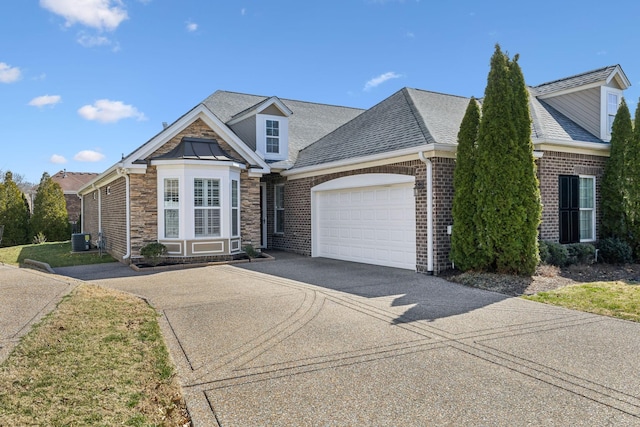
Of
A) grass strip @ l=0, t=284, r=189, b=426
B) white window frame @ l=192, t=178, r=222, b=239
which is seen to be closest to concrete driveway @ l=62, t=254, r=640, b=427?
grass strip @ l=0, t=284, r=189, b=426

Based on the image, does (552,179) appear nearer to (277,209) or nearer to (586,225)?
(586,225)

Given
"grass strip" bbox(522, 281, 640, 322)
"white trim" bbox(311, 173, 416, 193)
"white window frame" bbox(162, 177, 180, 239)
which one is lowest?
"grass strip" bbox(522, 281, 640, 322)

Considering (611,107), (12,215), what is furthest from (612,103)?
(12,215)

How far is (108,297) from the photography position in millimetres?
8117

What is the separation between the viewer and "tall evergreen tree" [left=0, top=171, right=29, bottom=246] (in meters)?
23.6

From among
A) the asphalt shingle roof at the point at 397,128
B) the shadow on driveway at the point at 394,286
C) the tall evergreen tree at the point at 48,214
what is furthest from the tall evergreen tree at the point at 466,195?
the tall evergreen tree at the point at 48,214

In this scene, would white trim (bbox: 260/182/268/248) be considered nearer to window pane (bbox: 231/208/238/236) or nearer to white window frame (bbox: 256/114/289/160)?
white window frame (bbox: 256/114/289/160)

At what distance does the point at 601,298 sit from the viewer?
8102 millimetres

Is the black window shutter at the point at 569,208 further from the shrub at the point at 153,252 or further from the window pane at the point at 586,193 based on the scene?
the shrub at the point at 153,252

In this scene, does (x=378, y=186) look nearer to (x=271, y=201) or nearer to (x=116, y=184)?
(x=271, y=201)

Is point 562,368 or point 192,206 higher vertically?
point 192,206

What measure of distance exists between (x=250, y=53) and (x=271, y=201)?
5563mm

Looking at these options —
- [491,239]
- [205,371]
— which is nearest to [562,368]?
[205,371]

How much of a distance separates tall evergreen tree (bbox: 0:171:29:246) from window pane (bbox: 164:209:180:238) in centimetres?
1565
